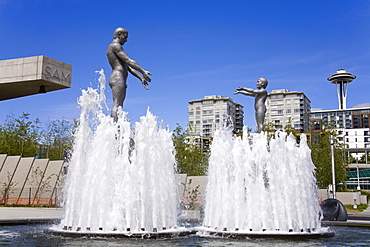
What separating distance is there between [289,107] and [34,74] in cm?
10361

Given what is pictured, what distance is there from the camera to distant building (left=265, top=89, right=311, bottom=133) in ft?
373

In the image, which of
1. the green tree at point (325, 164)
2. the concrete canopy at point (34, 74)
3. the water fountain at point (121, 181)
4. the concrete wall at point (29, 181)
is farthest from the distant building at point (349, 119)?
the water fountain at point (121, 181)

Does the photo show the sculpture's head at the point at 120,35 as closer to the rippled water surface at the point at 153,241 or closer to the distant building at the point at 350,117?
the rippled water surface at the point at 153,241

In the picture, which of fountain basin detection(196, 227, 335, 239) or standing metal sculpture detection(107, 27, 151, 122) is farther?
standing metal sculpture detection(107, 27, 151, 122)

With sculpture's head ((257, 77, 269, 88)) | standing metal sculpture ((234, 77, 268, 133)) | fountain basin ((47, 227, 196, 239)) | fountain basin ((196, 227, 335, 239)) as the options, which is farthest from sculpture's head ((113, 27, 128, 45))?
fountain basin ((196, 227, 335, 239))

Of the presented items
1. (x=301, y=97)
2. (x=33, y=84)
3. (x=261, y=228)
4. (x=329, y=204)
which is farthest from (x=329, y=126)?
(x=301, y=97)

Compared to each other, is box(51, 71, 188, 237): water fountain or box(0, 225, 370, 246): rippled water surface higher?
box(51, 71, 188, 237): water fountain

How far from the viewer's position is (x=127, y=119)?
971 centimetres

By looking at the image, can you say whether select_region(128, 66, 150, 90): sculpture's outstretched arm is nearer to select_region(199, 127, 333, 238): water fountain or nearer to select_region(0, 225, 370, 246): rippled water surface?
→ select_region(199, 127, 333, 238): water fountain

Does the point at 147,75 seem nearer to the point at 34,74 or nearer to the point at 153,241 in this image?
the point at 153,241

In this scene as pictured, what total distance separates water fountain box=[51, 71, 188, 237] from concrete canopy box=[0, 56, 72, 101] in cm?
1000

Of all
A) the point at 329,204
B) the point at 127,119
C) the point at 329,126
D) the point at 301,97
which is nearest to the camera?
the point at 127,119

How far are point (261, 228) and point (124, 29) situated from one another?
5930mm

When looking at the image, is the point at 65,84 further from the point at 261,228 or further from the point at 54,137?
the point at 54,137
